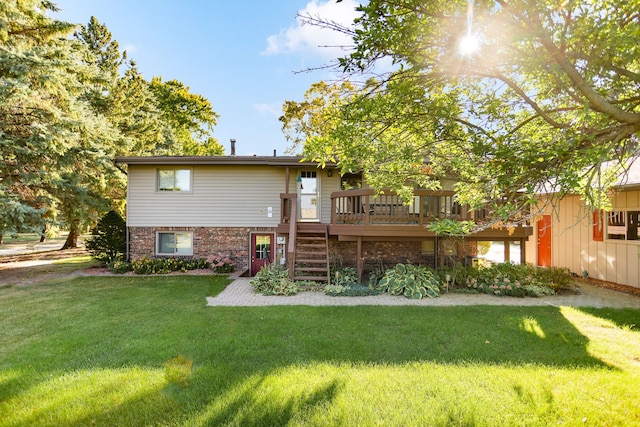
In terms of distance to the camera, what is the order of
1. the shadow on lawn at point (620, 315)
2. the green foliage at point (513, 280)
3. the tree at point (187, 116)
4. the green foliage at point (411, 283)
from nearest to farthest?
the shadow on lawn at point (620, 315) < the green foliage at point (411, 283) < the green foliage at point (513, 280) < the tree at point (187, 116)

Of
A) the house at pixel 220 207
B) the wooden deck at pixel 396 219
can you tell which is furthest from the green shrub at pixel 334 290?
the house at pixel 220 207

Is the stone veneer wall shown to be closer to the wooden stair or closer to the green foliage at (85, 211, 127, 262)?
the green foliage at (85, 211, 127, 262)

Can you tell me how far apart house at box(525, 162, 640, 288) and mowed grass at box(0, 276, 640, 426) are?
377 centimetres

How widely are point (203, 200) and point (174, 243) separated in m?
2.09

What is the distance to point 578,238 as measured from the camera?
34.0 ft

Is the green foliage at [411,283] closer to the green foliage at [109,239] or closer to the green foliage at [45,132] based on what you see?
the green foliage at [109,239]

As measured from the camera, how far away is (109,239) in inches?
467

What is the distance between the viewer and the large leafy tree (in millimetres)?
2750

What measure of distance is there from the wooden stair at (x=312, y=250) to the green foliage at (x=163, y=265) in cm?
404

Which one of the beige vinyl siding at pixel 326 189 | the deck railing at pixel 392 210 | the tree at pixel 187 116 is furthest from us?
the tree at pixel 187 116

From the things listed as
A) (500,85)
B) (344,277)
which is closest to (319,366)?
(500,85)

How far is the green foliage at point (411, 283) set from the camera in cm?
763

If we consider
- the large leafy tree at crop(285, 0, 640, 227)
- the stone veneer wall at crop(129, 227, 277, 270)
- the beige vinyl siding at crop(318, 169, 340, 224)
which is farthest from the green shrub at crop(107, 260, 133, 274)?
the large leafy tree at crop(285, 0, 640, 227)

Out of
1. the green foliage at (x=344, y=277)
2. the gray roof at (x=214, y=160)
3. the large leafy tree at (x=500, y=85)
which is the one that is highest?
the gray roof at (x=214, y=160)
